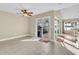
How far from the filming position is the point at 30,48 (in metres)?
2.54

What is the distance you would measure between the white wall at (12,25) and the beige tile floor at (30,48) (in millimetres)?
170

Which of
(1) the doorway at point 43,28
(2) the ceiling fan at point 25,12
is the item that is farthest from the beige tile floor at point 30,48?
(2) the ceiling fan at point 25,12

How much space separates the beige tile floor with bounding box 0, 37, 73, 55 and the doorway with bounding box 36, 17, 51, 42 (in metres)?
0.15

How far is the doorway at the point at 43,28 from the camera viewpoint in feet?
8.38

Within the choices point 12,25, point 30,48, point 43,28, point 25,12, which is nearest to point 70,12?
point 43,28

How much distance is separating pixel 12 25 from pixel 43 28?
0.78 metres

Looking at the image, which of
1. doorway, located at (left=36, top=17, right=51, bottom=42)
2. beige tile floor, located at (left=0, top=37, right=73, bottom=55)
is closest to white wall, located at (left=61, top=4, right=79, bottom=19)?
doorway, located at (left=36, top=17, right=51, bottom=42)

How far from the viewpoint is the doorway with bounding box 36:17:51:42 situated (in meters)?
2.55

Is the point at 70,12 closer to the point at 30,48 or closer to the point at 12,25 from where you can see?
the point at 30,48

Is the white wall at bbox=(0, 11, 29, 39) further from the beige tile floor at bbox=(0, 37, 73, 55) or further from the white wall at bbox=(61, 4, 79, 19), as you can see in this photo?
Result: the white wall at bbox=(61, 4, 79, 19)

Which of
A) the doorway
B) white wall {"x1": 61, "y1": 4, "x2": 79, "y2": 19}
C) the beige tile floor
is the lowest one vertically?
the beige tile floor
